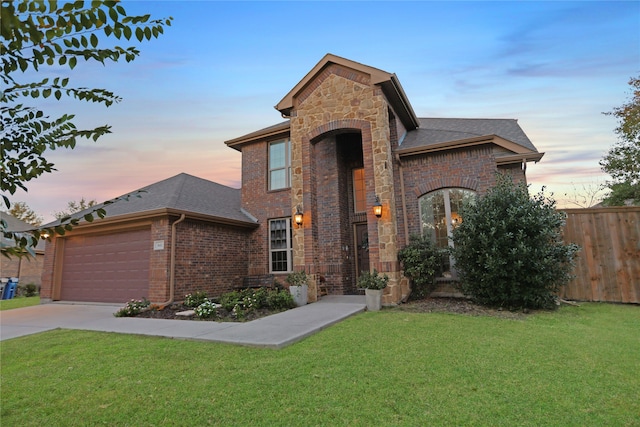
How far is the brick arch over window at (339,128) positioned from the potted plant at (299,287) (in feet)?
13.8

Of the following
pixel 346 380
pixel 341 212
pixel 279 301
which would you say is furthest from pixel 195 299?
pixel 346 380

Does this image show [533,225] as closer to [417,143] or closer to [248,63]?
[417,143]

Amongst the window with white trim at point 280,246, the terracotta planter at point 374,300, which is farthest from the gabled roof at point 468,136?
the window with white trim at point 280,246

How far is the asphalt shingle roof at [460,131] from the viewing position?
33.3ft

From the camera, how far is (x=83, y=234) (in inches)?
450

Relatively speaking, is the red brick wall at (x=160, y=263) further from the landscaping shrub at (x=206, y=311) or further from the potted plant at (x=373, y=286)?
the potted plant at (x=373, y=286)

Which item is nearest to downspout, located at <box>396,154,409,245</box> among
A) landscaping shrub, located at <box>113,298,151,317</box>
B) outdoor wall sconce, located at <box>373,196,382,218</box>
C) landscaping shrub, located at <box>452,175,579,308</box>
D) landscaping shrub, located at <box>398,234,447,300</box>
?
landscaping shrub, located at <box>398,234,447,300</box>

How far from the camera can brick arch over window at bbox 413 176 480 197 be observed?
9453 mm

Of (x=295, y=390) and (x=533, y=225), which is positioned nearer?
(x=295, y=390)

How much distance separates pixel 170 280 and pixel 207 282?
137 cm

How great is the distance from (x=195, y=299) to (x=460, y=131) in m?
10.3

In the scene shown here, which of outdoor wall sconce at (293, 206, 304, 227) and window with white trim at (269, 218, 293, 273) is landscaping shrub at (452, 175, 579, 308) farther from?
window with white trim at (269, 218, 293, 273)

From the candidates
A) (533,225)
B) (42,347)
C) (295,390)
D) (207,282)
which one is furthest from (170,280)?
(533,225)

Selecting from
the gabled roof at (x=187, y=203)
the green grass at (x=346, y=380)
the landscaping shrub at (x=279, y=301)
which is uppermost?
the gabled roof at (x=187, y=203)
